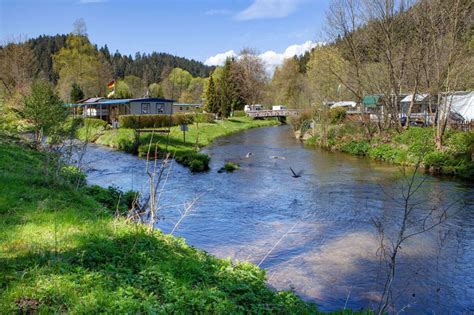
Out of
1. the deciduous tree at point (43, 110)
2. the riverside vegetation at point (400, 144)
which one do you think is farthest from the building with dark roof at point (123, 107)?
the deciduous tree at point (43, 110)

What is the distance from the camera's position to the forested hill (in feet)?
300

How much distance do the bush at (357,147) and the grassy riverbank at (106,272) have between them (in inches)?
884

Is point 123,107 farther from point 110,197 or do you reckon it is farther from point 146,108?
point 110,197

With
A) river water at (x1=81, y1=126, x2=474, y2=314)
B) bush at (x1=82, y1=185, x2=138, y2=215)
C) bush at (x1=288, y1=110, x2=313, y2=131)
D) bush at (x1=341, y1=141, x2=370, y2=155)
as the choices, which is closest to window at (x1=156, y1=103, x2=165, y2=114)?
bush at (x1=288, y1=110, x2=313, y2=131)

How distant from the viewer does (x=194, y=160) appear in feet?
75.6

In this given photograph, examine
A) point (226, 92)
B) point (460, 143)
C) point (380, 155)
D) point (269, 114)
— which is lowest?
point (380, 155)

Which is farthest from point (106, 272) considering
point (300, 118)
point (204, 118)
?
point (204, 118)

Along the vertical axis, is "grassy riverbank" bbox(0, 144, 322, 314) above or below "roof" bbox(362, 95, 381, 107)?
below

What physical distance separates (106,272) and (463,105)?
32444 mm

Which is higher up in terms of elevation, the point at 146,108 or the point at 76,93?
the point at 76,93

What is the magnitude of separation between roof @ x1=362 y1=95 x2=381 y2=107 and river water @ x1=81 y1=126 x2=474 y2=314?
33.2ft

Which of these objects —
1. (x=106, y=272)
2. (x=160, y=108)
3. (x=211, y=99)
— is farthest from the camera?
(x=211, y=99)

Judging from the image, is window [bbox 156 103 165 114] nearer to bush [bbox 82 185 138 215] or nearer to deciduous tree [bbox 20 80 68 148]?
deciduous tree [bbox 20 80 68 148]

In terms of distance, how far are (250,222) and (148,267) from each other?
6880 millimetres
